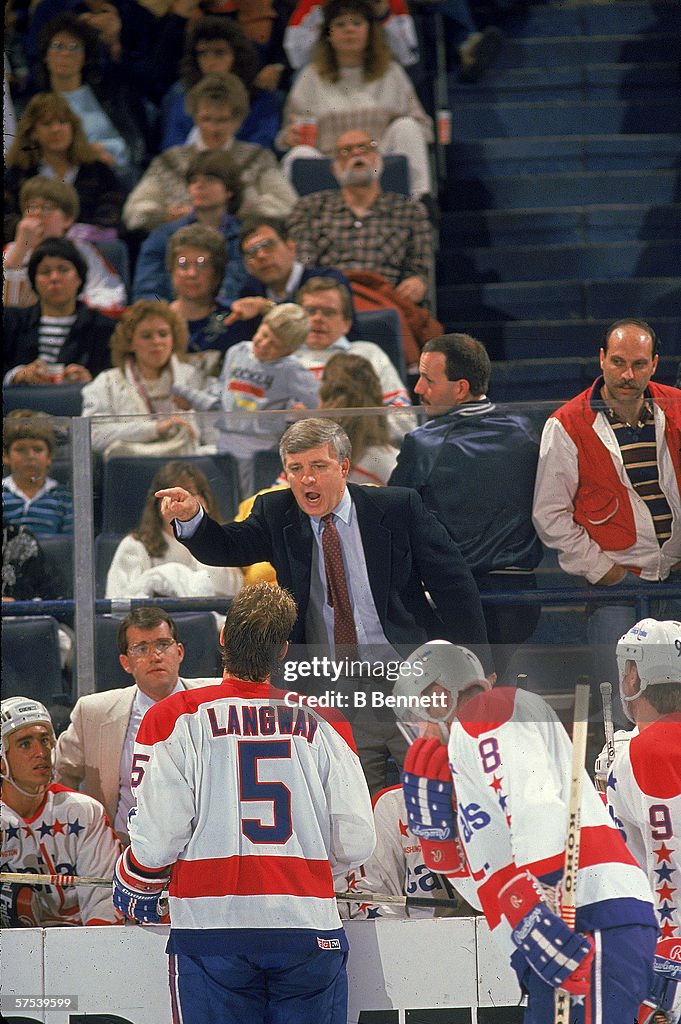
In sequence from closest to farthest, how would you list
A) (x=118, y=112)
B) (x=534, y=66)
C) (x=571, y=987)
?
1. (x=571, y=987)
2. (x=118, y=112)
3. (x=534, y=66)

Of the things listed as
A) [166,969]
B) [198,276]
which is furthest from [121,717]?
[198,276]

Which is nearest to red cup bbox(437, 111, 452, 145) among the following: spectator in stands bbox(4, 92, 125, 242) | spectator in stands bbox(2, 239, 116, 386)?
spectator in stands bbox(4, 92, 125, 242)

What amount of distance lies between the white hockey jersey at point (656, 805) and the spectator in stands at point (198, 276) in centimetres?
235

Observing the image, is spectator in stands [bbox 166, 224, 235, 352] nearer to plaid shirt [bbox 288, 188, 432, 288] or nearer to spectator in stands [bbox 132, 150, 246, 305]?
spectator in stands [bbox 132, 150, 246, 305]

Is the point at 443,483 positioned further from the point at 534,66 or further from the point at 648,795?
the point at 534,66

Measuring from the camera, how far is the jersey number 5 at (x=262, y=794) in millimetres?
3783

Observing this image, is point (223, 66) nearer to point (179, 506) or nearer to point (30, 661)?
point (179, 506)

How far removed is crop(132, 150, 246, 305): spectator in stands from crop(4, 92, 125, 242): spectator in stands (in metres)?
0.44

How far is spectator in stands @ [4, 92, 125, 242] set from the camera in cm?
670

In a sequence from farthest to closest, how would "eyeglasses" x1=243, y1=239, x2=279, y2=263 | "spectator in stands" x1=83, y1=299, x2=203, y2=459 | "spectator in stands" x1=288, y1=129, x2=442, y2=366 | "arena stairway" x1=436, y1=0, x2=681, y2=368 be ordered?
1. "arena stairway" x1=436, y1=0, x2=681, y2=368
2. "spectator in stands" x1=288, y1=129, x2=442, y2=366
3. "eyeglasses" x1=243, y1=239, x2=279, y2=263
4. "spectator in stands" x1=83, y1=299, x2=203, y2=459

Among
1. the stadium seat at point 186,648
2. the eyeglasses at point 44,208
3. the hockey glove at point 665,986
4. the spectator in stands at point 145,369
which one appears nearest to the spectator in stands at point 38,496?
the stadium seat at point 186,648

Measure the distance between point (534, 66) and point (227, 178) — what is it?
2050 millimetres

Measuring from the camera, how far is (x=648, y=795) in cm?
401

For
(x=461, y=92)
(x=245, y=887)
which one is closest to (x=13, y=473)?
(x=245, y=887)
